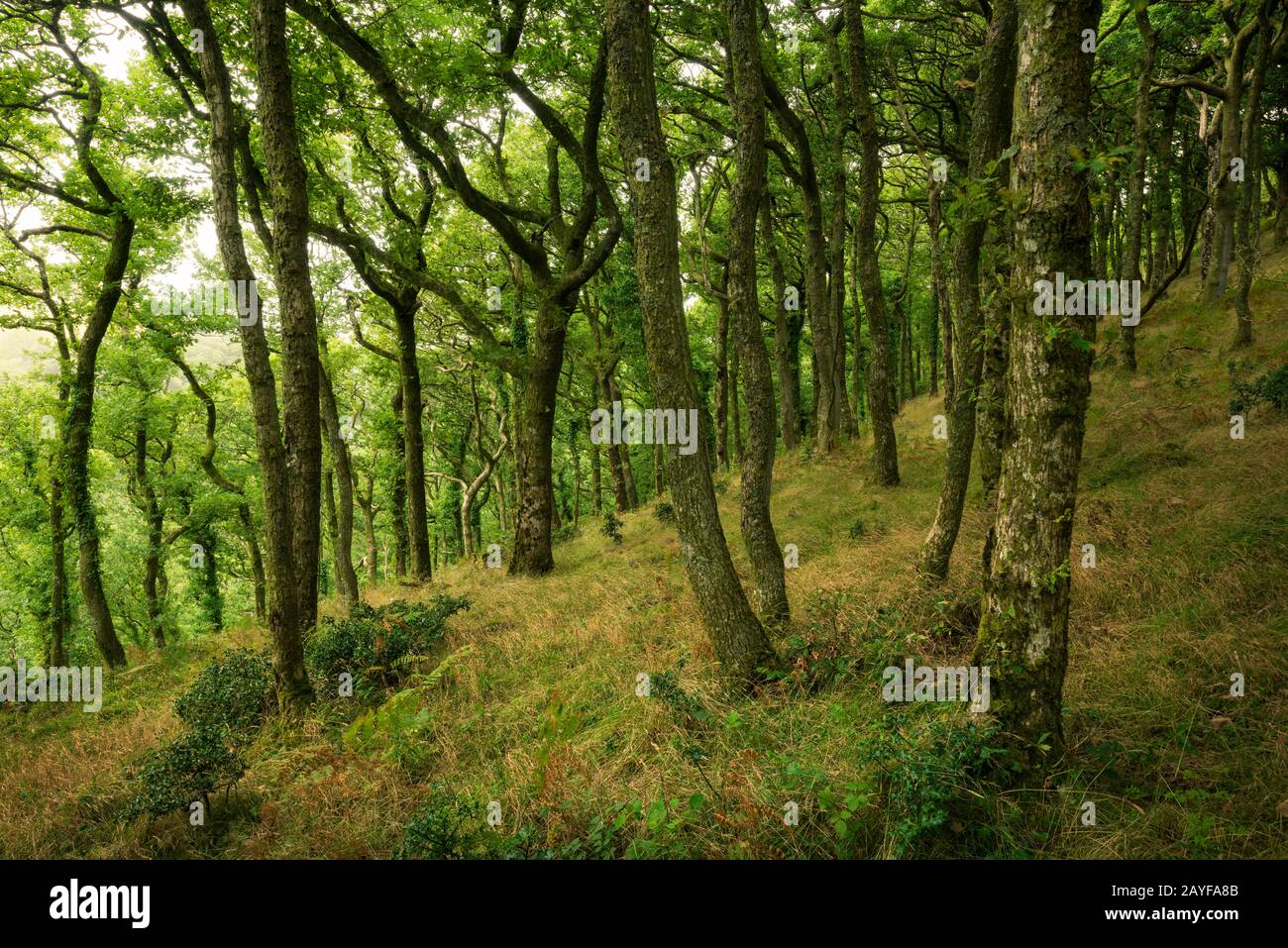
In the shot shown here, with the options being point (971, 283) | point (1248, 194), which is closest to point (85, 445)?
point (971, 283)

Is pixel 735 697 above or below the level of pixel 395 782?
above

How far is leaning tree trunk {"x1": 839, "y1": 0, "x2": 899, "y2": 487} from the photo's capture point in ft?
A: 33.3

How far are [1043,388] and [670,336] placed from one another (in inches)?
117

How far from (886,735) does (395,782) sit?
13.4 feet

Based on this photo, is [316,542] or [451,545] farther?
[451,545]

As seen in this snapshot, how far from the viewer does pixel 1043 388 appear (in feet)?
12.0

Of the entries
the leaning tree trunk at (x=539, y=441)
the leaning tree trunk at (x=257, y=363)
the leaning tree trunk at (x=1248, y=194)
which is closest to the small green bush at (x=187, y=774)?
the leaning tree trunk at (x=257, y=363)

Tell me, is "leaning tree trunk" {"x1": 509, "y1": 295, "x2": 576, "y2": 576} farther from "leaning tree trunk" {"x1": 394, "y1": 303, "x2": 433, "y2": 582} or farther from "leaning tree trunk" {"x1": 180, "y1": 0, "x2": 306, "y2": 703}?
"leaning tree trunk" {"x1": 180, "y1": 0, "x2": 306, "y2": 703}

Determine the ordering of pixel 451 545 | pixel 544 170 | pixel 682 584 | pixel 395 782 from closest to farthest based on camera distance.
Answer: pixel 395 782, pixel 682 584, pixel 544 170, pixel 451 545

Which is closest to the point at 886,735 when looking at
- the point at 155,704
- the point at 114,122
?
the point at 155,704

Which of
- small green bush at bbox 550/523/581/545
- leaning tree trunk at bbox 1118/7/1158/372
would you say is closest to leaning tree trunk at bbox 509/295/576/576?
small green bush at bbox 550/523/581/545

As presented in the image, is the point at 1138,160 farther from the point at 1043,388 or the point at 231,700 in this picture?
the point at 231,700

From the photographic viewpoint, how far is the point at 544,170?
60.6 ft

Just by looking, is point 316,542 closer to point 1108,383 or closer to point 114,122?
point 114,122
